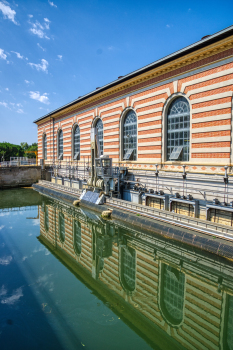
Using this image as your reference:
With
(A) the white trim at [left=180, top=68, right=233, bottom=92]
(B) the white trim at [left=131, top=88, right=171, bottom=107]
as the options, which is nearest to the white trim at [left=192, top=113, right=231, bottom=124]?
(A) the white trim at [left=180, top=68, right=233, bottom=92]

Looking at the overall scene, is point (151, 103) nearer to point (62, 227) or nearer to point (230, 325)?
point (62, 227)

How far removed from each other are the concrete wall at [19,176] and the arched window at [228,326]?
33.5 metres

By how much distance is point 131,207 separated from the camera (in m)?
15.9

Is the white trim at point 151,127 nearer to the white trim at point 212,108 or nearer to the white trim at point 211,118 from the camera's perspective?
the white trim at point 211,118

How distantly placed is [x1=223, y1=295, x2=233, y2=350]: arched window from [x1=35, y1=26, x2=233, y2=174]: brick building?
24.2 ft

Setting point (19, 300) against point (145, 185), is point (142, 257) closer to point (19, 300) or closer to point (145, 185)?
point (19, 300)

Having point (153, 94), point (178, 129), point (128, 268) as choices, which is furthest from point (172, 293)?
point (153, 94)

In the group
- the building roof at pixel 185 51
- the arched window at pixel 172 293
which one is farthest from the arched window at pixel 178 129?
the arched window at pixel 172 293

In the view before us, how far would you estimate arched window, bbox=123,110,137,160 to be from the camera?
20.3m

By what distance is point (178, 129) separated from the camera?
1616 cm

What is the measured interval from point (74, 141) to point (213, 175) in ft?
72.1

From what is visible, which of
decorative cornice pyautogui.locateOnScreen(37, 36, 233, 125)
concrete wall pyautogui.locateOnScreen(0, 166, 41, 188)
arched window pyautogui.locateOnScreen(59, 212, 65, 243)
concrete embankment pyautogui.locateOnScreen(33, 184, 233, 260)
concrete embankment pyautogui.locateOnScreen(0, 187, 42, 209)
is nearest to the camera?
concrete embankment pyautogui.locateOnScreen(33, 184, 233, 260)

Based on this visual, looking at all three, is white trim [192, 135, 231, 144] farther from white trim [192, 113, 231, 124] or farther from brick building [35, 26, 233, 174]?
white trim [192, 113, 231, 124]

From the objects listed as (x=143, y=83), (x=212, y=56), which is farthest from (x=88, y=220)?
(x=212, y=56)
